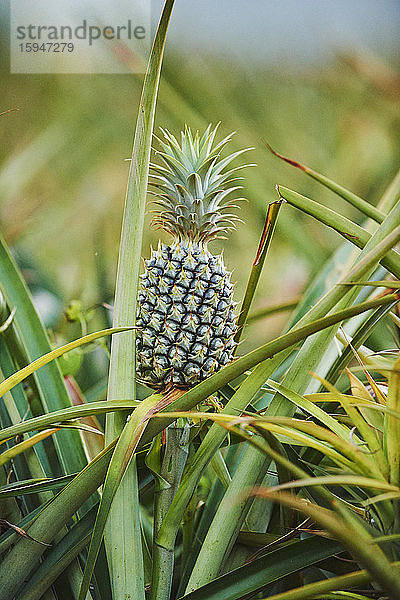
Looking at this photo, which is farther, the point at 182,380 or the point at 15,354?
the point at 15,354

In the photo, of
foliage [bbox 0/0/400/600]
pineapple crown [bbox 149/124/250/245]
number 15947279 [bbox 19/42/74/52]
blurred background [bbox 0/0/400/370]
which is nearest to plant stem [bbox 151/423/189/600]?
foliage [bbox 0/0/400/600]

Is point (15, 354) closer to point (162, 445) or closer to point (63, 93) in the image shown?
point (162, 445)

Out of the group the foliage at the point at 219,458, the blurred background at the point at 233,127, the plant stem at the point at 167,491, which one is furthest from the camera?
the blurred background at the point at 233,127

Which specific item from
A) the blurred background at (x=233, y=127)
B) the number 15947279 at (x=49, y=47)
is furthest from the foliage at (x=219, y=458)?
the number 15947279 at (x=49, y=47)

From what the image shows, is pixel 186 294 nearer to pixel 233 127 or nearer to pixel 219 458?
pixel 219 458

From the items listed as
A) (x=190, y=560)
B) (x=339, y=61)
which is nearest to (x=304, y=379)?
(x=190, y=560)

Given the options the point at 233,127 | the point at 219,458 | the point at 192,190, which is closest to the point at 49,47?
the point at 233,127

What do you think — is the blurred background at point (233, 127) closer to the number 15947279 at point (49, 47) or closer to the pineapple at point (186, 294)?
the number 15947279 at point (49, 47)
